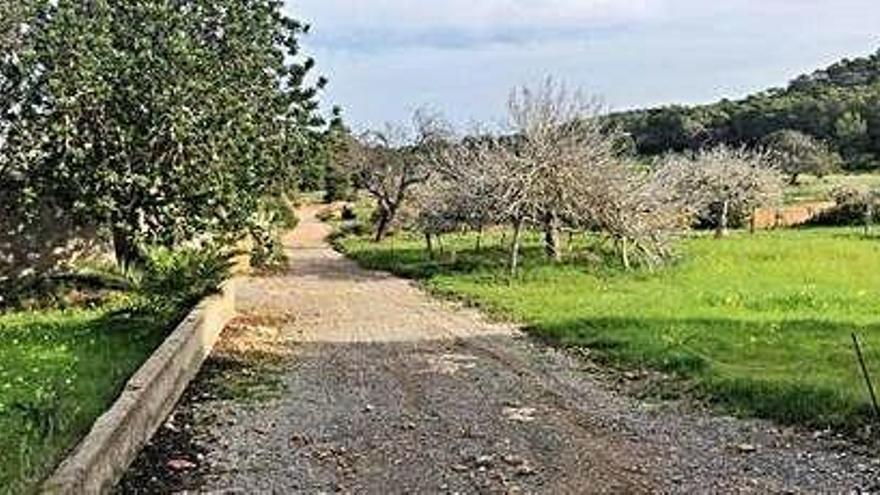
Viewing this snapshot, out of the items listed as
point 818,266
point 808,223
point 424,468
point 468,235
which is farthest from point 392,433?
point 808,223

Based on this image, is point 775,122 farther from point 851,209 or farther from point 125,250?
point 125,250

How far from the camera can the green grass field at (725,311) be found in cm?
1389

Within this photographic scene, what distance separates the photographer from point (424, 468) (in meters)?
10.5

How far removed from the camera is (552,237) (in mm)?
37406

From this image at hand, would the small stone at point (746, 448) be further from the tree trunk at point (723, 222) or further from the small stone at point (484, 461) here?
the tree trunk at point (723, 222)

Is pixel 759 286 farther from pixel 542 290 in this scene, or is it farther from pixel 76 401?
pixel 76 401

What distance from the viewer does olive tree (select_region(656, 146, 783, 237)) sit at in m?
55.6

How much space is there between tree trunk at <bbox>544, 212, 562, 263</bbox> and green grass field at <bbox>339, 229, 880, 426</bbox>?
636mm

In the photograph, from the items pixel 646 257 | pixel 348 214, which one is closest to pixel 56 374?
pixel 646 257

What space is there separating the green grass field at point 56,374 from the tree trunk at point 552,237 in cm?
1487

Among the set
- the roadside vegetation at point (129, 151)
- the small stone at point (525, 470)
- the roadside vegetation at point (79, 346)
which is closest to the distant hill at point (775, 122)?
the roadside vegetation at point (129, 151)

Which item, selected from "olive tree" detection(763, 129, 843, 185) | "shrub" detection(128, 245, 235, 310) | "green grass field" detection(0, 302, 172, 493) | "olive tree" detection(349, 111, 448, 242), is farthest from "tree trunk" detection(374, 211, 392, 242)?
"shrub" detection(128, 245, 235, 310)

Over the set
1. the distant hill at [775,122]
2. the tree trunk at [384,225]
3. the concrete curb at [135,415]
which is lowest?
the tree trunk at [384,225]

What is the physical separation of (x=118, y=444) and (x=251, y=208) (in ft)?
48.1
